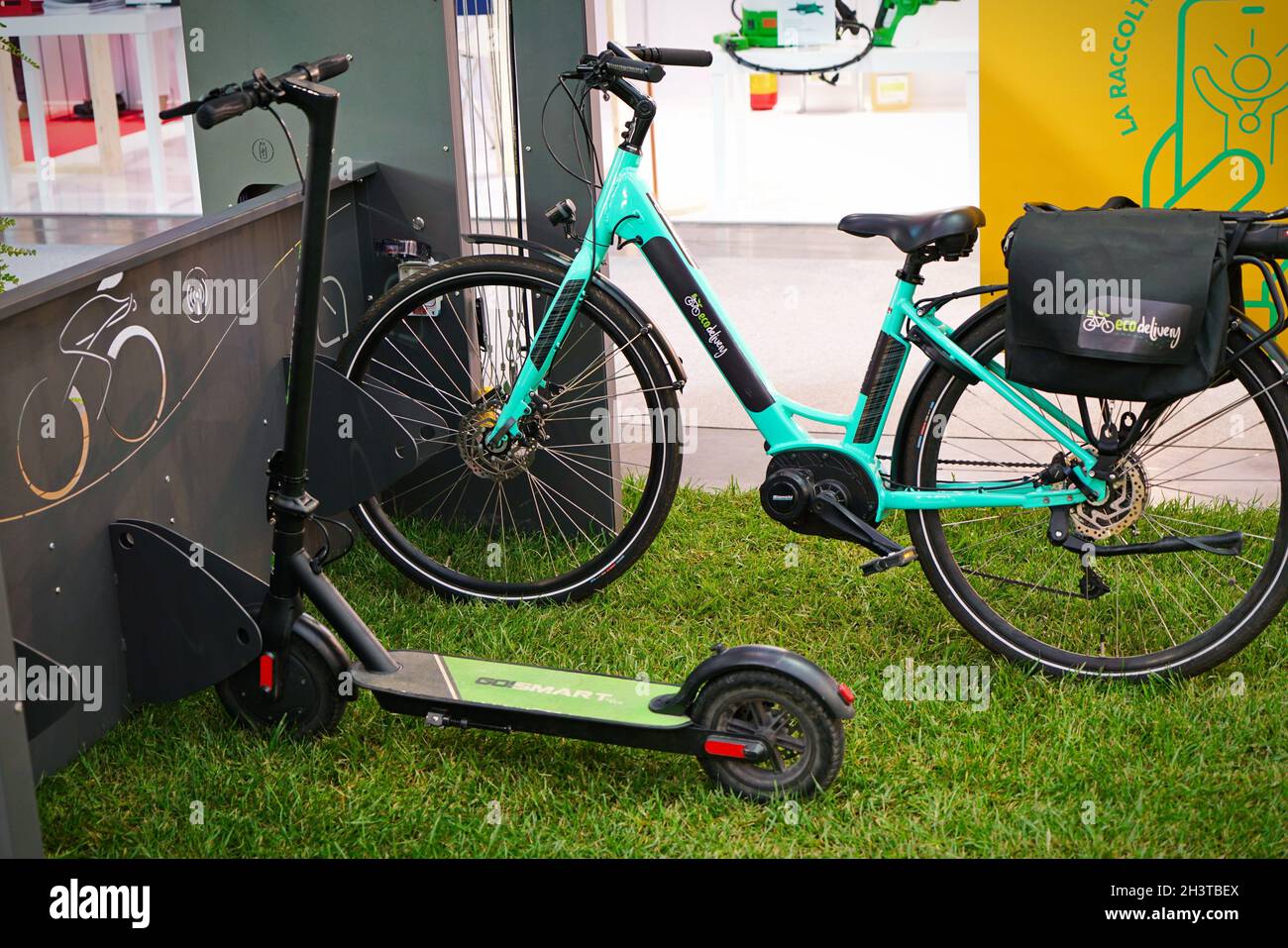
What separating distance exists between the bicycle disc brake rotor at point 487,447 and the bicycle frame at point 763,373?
5cm

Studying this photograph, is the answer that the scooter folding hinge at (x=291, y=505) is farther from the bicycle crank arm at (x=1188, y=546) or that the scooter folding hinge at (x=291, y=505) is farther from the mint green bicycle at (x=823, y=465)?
the bicycle crank arm at (x=1188, y=546)

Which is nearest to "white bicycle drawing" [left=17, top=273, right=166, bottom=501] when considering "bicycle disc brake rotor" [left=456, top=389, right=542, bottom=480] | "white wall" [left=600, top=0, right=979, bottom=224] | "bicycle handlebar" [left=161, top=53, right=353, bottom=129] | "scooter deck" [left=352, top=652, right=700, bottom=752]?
"bicycle handlebar" [left=161, top=53, right=353, bottom=129]

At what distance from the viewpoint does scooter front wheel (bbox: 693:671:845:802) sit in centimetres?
247

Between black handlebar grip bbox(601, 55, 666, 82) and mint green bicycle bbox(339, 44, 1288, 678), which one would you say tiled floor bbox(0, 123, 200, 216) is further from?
black handlebar grip bbox(601, 55, 666, 82)

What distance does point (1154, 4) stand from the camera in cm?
439

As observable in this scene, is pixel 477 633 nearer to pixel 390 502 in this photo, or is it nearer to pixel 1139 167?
pixel 390 502

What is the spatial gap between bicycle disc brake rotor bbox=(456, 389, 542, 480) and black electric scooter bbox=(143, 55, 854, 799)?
0.59 m

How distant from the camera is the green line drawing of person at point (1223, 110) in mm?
4344

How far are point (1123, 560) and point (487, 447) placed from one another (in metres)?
1.51

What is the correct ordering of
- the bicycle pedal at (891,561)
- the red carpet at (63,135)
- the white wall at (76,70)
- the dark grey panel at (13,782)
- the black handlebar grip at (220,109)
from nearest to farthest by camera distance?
1. the dark grey panel at (13,782)
2. the black handlebar grip at (220,109)
3. the bicycle pedal at (891,561)
4. the white wall at (76,70)
5. the red carpet at (63,135)

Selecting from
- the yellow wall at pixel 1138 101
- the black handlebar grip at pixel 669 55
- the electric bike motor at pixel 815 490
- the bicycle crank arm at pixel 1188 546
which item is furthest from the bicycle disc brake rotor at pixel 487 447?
the yellow wall at pixel 1138 101

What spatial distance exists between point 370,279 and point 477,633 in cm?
96

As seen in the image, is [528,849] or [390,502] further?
[390,502]
